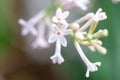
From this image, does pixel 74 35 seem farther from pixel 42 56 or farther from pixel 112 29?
pixel 42 56

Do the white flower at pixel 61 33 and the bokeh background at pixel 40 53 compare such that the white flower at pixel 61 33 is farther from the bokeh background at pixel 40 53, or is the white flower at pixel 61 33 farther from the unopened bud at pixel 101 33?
the bokeh background at pixel 40 53

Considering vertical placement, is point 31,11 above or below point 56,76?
above

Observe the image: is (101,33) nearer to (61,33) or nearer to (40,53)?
(61,33)

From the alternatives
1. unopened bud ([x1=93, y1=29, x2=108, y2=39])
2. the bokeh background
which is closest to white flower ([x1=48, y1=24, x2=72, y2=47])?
unopened bud ([x1=93, y1=29, x2=108, y2=39])

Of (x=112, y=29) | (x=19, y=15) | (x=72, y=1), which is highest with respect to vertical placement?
(x=19, y=15)

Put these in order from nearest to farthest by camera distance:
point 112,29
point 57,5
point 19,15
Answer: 1. point 57,5
2. point 112,29
3. point 19,15

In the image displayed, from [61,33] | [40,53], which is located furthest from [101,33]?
[40,53]

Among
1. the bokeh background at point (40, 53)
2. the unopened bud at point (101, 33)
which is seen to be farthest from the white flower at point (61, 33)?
the bokeh background at point (40, 53)

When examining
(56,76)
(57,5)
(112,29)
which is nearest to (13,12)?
(56,76)

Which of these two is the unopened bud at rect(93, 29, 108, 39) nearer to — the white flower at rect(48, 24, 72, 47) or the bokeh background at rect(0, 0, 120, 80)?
the white flower at rect(48, 24, 72, 47)
